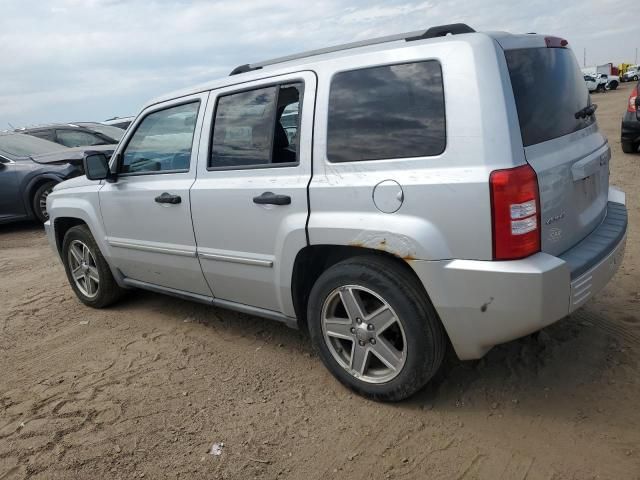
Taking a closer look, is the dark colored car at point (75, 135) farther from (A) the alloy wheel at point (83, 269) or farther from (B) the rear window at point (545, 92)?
(B) the rear window at point (545, 92)

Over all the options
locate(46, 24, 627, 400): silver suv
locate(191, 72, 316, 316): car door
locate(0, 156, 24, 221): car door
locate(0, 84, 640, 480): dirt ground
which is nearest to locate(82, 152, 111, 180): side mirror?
locate(46, 24, 627, 400): silver suv

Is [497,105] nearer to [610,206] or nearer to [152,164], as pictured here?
[610,206]

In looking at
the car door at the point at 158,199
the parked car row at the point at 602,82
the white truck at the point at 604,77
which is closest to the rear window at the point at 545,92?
the car door at the point at 158,199

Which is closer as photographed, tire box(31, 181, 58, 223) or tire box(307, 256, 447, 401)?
tire box(307, 256, 447, 401)

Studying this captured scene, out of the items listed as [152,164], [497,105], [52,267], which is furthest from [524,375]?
[52,267]

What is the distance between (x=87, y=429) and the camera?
9.97 ft

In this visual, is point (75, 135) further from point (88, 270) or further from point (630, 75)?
point (630, 75)

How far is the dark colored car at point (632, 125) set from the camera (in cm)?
956

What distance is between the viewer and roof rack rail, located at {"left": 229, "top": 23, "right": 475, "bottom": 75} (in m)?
2.73

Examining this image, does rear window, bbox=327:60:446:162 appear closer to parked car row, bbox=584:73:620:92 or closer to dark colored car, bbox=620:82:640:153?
dark colored car, bbox=620:82:640:153

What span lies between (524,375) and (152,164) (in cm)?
291

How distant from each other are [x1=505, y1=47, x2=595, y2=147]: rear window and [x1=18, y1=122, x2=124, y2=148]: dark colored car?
1022cm

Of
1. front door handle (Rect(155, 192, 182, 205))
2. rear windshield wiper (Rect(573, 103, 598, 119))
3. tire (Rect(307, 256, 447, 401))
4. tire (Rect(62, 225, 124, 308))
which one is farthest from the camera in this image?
tire (Rect(62, 225, 124, 308))

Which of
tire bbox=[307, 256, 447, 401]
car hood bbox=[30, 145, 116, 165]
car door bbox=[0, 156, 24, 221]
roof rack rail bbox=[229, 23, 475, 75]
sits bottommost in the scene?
tire bbox=[307, 256, 447, 401]
